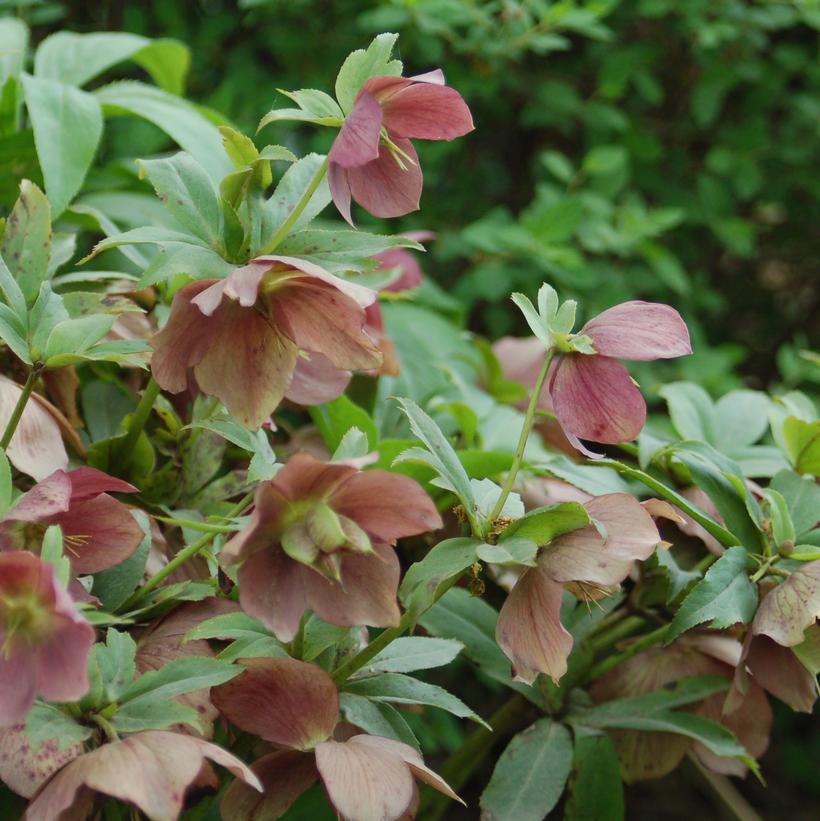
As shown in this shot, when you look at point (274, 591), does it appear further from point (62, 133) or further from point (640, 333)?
point (62, 133)

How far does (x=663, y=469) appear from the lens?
0.68 meters

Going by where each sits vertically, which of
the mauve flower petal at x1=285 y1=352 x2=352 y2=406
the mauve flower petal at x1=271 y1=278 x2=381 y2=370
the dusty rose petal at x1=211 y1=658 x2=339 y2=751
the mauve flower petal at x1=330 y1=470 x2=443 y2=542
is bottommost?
the dusty rose petal at x1=211 y1=658 x2=339 y2=751

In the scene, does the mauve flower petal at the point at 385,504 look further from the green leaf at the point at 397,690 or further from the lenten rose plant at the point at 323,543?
the green leaf at the point at 397,690

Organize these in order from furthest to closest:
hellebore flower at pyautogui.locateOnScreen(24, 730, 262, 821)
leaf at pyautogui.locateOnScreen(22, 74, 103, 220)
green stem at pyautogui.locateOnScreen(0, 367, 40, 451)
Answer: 1. leaf at pyautogui.locateOnScreen(22, 74, 103, 220)
2. green stem at pyautogui.locateOnScreen(0, 367, 40, 451)
3. hellebore flower at pyautogui.locateOnScreen(24, 730, 262, 821)

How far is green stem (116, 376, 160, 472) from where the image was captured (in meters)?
0.54

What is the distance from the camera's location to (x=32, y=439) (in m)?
0.52

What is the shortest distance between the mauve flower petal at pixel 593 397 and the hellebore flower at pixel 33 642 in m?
0.23

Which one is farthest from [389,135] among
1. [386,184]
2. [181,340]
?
[181,340]

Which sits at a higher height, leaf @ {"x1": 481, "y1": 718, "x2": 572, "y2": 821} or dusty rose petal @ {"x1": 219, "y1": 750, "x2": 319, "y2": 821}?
dusty rose petal @ {"x1": 219, "y1": 750, "x2": 319, "y2": 821}

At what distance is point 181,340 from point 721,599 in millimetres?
293

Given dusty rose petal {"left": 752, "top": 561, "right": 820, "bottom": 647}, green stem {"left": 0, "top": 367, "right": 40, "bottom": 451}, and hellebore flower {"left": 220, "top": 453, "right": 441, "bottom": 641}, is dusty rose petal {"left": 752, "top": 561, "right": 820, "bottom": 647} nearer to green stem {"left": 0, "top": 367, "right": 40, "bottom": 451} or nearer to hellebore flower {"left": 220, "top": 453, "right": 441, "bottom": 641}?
hellebore flower {"left": 220, "top": 453, "right": 441, "bottom": 641}

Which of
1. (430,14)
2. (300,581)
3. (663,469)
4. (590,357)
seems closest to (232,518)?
(300,581)

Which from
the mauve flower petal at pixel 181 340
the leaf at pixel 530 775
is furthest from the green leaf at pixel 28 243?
the leaf at pixel 530 775

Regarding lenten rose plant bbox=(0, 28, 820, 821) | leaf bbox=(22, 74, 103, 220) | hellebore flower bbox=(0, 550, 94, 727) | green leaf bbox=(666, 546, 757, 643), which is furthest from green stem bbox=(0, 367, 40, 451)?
green leaf bbox=(666, 546, 757, 643)
